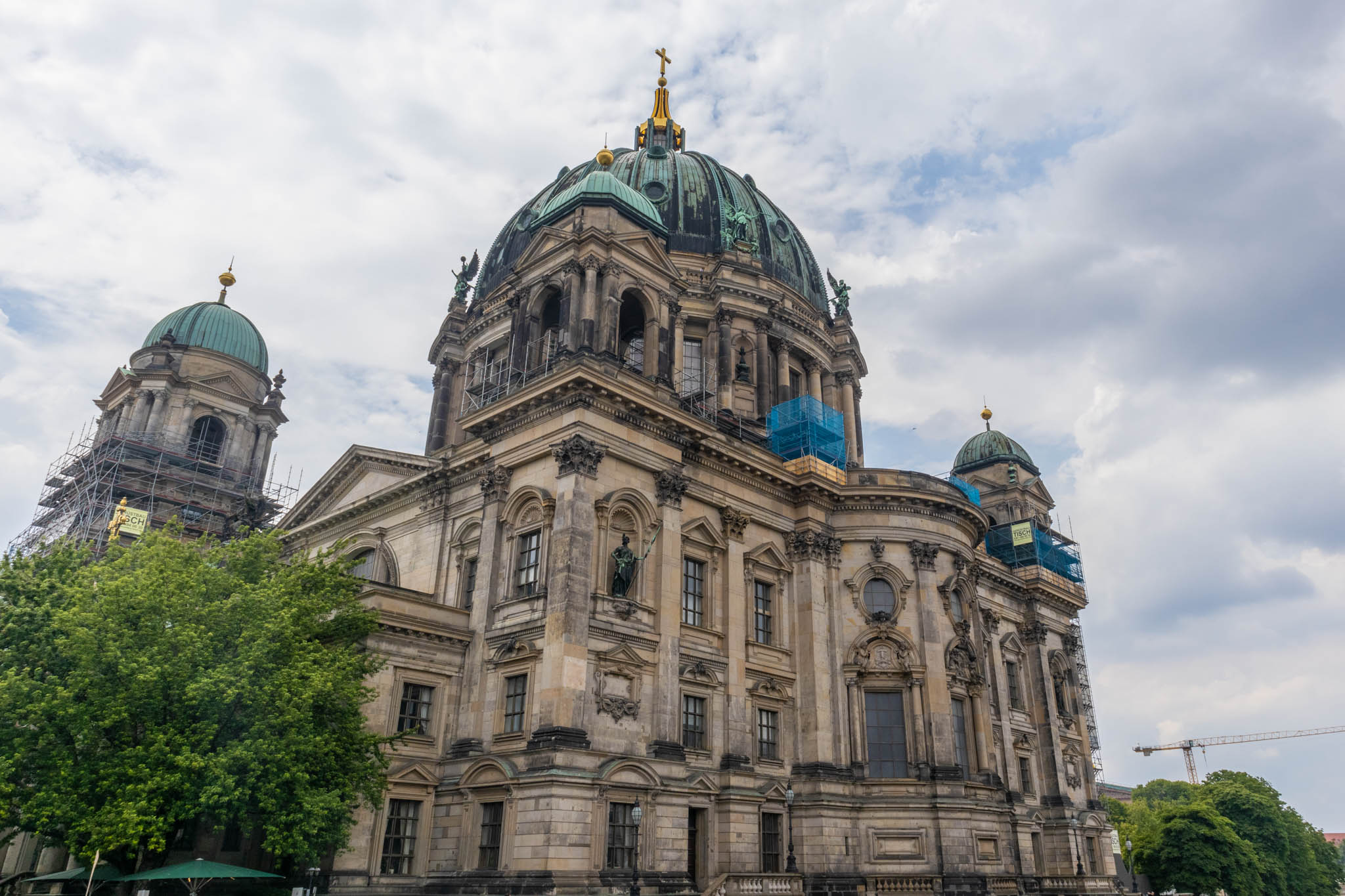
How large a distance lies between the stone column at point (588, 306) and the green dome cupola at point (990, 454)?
37.9 meters

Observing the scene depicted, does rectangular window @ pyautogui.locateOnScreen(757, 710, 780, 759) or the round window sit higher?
the round window

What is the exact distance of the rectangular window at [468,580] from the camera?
35094 mm

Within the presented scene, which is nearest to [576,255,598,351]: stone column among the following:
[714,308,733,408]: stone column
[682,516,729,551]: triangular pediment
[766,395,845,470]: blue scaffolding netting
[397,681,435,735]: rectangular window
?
[682,516,729,551]: triangular pediment

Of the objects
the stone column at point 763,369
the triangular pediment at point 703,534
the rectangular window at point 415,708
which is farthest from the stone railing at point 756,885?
the stone column at point 763,369

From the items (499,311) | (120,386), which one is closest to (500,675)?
(499,311)

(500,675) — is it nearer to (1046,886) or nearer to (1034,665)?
(1046,886)

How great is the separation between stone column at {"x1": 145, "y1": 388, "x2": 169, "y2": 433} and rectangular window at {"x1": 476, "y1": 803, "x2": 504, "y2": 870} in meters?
40.3

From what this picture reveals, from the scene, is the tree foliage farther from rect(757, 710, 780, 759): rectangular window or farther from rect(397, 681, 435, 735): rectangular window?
rect(397, 681, 435, 735): rectangular window

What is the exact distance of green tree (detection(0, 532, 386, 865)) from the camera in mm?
22406

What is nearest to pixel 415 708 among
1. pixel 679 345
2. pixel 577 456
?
pixel 577 456

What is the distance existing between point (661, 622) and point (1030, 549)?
34.8 m

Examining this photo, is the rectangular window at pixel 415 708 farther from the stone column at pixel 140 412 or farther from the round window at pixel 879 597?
the stone column at pixel 140 412

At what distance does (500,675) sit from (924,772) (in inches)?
667

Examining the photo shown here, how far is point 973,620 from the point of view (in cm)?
4319
